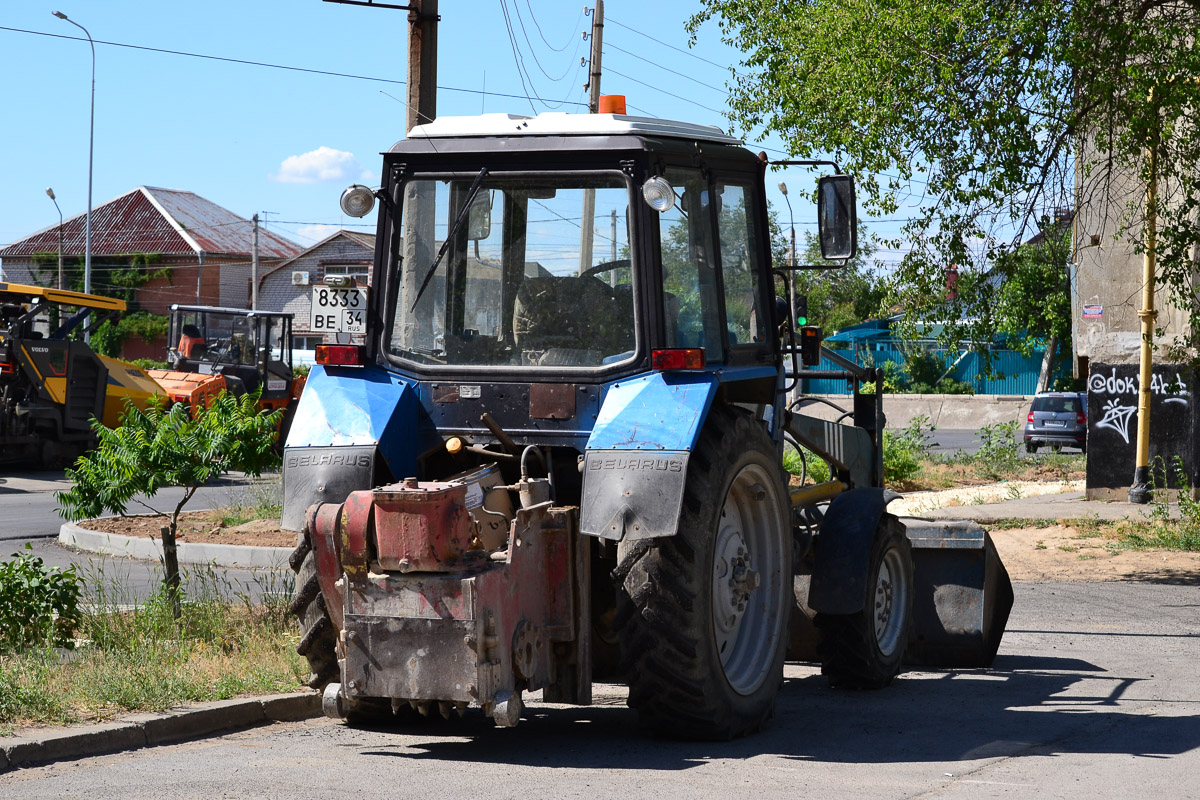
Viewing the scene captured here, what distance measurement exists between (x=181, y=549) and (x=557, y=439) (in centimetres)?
762

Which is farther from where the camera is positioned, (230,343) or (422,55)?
(230,343)

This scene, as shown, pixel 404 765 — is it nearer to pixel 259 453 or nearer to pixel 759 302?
pixel 759 302

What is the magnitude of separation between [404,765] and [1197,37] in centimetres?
924

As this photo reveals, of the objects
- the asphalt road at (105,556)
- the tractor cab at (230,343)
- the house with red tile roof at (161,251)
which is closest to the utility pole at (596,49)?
the tractor cab at (230,343)

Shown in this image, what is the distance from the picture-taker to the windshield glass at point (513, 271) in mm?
6629

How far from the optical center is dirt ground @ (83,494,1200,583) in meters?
13.5

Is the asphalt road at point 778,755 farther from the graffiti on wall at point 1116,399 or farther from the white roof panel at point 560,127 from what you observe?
the graffiti on wall at point 1116,399

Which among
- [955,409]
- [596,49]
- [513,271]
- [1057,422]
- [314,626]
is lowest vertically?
[314,626]

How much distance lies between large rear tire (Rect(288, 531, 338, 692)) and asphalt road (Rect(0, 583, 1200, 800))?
1.14 ft

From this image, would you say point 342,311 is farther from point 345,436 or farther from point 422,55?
point 422,55

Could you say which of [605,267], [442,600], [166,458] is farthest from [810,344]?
[166,458]

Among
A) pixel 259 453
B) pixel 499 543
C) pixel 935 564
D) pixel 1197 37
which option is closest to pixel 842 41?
pixel 1197 37

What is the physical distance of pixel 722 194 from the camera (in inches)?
280

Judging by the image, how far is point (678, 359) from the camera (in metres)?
6.26
